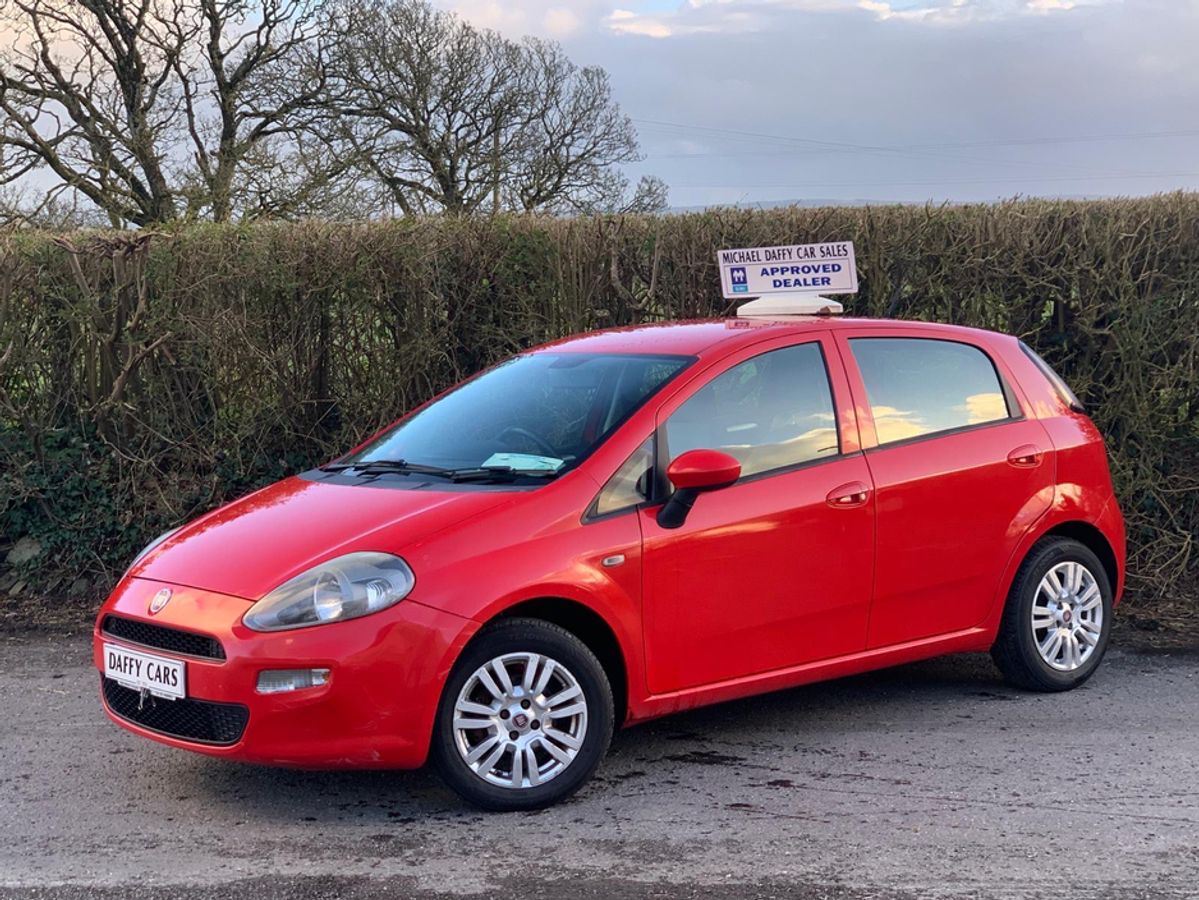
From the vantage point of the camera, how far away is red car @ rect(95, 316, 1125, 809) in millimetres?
4492

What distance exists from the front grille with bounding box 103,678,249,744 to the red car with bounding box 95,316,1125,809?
0.5 inches

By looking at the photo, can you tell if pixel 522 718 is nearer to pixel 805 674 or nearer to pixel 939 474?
pixel 805 674

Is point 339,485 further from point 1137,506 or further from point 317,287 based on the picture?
point 1137,506

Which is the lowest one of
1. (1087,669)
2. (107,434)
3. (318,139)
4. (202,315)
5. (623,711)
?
(1087,669)

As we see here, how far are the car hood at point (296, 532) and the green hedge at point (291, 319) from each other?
3442 mm

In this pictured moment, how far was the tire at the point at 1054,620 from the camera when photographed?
6055 millimetres

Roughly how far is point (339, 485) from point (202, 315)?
12.3 ft

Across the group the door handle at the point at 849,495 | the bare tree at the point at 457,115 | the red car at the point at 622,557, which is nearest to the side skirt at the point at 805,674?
the red car at the point at 622,557

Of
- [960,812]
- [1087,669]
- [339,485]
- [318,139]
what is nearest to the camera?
[960,812]

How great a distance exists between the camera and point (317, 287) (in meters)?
8.60

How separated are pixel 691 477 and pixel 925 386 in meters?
1.52

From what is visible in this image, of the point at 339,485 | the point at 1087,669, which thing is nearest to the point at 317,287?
the point at 339,485

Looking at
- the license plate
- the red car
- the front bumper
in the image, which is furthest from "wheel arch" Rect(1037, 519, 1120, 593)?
the license plate

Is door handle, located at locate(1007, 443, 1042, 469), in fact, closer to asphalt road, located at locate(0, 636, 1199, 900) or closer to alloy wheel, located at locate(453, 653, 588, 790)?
→ asphalt road, located at locate(0, 636, 1199, 900)
